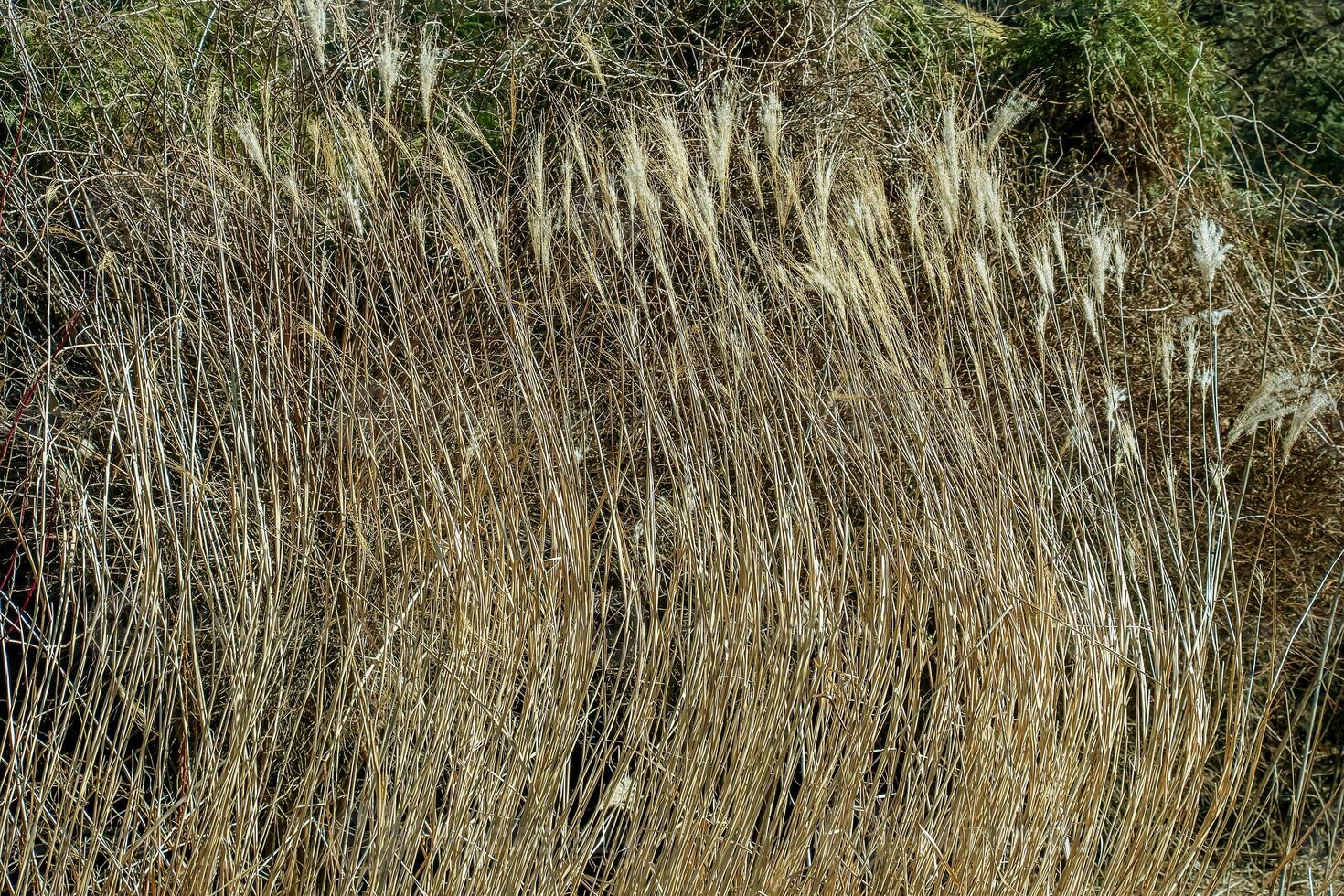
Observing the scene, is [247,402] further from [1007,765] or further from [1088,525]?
[1088,525]

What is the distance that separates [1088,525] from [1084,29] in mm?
1379

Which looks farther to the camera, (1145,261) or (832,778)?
(1145,261)

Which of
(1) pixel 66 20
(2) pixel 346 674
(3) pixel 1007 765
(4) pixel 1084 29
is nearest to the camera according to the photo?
(2) pixel 346 674

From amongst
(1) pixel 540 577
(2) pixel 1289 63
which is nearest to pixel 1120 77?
(1) pixel 540 577

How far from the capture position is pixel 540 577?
164cm

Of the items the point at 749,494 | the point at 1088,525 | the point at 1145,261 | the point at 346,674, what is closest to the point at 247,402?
the point at 346,674

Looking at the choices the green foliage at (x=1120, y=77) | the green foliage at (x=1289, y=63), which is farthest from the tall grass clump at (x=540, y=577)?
the green foliage at (x=1289, y=63)

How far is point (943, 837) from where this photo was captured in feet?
5.52

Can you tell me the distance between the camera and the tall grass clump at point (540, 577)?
1.56m

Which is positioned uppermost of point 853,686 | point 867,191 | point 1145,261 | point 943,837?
point 867,191

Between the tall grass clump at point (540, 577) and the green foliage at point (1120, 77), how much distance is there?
2.74 ft

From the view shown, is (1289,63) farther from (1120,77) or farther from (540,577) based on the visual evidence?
(540,577)

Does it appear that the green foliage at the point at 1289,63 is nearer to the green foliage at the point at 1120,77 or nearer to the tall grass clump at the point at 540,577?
the green foliage at the point at 1120,77

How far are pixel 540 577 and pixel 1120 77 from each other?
1.98 meters
